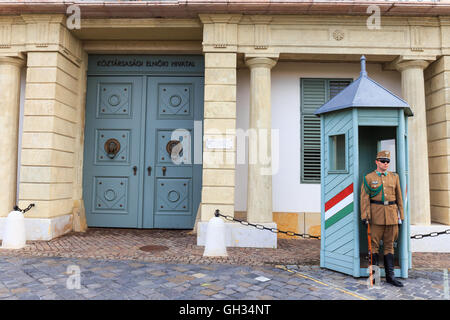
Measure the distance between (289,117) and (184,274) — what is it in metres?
4.76

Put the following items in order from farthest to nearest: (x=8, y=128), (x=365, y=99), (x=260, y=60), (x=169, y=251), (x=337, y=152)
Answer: (x=8, y=128)
(x=260, y=60)
(x=169, y=251)
(x=337, y=152)
(x=365, y=99)

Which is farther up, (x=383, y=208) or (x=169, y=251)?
(x=383, y=208)

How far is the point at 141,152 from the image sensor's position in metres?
7.78

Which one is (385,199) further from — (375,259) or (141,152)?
(141,152)

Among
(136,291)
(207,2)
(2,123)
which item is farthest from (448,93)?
(2,123)

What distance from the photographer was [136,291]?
3.78 m

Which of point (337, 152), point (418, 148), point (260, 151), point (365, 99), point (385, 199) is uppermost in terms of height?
point (365, 99)

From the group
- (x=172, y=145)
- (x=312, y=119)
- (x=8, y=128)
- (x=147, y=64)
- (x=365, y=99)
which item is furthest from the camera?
(x=147, y=64)

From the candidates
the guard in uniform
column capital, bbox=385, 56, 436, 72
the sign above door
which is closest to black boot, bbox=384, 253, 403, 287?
the guard in uniform

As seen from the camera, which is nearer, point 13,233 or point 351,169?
point 351,169

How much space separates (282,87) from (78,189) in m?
5.96

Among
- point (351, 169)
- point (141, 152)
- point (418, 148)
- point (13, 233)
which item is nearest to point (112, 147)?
point (141, 152)

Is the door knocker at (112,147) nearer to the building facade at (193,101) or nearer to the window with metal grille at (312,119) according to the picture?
the building facade at (193,101)
